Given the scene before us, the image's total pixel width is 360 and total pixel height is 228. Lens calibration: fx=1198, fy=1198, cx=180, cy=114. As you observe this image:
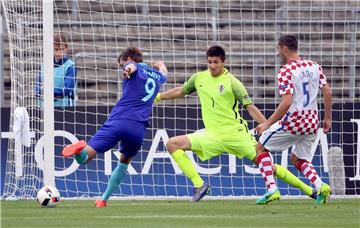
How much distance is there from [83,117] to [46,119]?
6.60 feet

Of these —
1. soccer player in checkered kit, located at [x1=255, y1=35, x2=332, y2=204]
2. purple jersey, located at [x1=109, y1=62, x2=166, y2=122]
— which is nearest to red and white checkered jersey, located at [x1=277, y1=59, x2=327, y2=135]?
soccer player in checkered kit, located at [x1=255, y1=35, x2=332, y2=204]

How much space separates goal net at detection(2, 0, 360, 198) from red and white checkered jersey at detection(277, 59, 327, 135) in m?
2.80

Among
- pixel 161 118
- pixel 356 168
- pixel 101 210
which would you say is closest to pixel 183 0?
pixel 161 118

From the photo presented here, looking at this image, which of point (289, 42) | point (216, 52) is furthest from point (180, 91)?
point (289, 42)

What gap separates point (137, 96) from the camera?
13.3 meters

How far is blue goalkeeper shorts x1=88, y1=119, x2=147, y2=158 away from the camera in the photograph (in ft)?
43.0

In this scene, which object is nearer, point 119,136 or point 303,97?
point 119,136

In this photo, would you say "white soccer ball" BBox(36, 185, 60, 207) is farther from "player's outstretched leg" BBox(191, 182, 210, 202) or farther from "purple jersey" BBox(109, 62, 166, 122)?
"player's outstretched leg" BBox(191, 182, 210, 202)

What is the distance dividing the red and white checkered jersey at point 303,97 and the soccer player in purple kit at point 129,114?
1512 mm

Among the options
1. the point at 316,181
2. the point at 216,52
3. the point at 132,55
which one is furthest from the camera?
the point at 216,52

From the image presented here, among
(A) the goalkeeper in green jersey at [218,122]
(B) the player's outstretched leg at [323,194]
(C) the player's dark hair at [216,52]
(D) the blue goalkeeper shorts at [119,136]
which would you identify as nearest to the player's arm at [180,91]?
(A) the goalkeeper in green jersey at [218,122]

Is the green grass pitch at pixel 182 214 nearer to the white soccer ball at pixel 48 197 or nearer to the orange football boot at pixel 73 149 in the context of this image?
the white soccer ball at pixel 48 197

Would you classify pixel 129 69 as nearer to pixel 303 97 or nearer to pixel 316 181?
pixel 303 97

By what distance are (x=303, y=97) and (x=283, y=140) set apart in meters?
0.56
